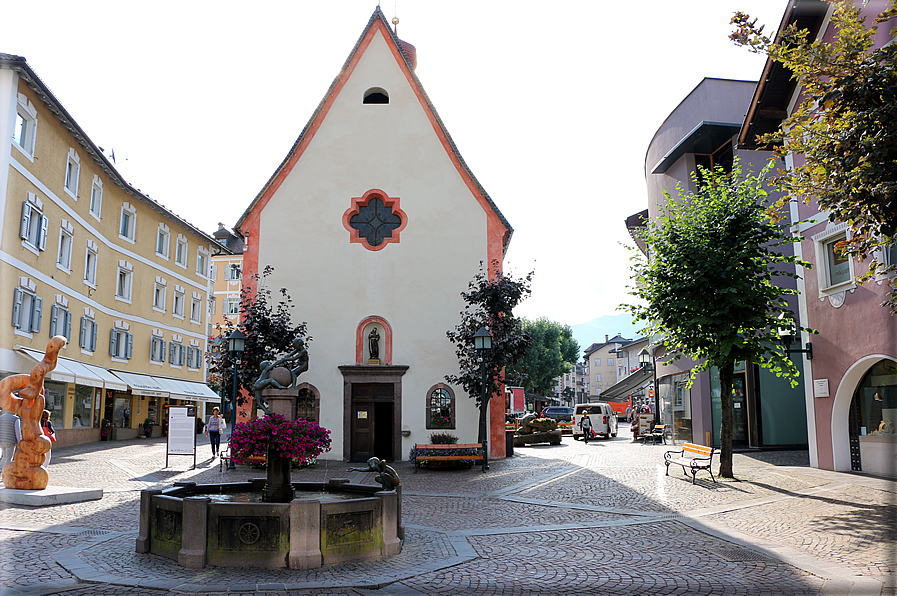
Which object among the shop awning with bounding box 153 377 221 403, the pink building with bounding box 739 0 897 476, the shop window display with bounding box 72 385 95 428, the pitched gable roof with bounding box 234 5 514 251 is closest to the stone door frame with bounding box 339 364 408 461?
the pitched gable roof with bounding box 234 5 514 251

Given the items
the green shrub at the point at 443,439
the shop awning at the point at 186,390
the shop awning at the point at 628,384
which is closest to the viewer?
the green shrub at the point at 443,439

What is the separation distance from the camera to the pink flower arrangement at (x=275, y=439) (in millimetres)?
9203

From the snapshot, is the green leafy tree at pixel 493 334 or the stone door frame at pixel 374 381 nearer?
the green leafy tree at pixel 493 334

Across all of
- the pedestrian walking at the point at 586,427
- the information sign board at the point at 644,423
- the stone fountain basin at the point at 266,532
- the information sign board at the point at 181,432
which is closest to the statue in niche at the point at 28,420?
A: the stone fountain basin at the point at 266,532

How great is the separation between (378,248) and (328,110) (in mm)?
5488

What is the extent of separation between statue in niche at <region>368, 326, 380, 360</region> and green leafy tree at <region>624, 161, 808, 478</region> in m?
9.64

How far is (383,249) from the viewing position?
24.2 meters

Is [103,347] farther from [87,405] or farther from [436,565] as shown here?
[436,565]

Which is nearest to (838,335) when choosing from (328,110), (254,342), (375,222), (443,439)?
(443,439)

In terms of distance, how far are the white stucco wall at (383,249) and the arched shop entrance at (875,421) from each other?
11117 mm

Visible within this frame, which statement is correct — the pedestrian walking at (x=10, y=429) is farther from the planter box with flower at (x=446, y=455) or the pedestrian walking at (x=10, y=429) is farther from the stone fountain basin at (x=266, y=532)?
the planter box with flower at (x=446, y=455)

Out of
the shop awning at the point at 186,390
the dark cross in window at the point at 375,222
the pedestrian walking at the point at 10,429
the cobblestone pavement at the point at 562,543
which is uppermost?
the dark cross in window at the point at 375,222

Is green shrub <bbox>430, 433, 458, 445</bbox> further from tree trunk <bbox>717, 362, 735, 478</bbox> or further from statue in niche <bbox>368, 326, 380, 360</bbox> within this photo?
tree trunk <bbox>717, 362, 735, 478</bbox>

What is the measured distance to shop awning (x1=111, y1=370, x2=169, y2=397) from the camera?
33219mm
